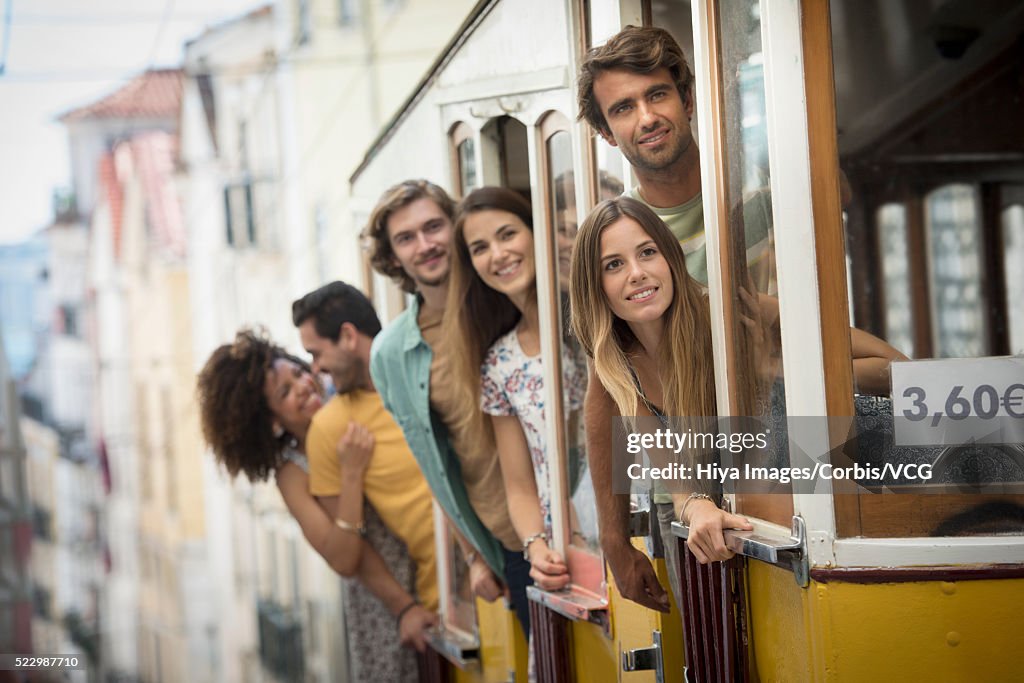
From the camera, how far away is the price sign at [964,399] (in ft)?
7.00

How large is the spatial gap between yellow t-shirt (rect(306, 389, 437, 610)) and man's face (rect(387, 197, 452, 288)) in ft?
2.13

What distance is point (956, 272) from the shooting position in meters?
6.11

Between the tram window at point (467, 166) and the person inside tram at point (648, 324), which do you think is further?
the tram window at point (467, 166)

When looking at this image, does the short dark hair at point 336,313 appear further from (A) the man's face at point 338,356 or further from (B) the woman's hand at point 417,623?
(B) the woman's hand at point 417,623

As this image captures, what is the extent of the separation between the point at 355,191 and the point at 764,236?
289 centimetres

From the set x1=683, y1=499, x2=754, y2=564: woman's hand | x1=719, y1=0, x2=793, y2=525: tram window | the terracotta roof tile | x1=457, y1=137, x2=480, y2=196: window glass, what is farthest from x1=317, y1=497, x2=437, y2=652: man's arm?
x1=719, y1=0, x2=793, y2=525: tram window

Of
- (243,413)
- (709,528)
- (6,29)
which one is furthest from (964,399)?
(6,29)

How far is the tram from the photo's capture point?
83.2 inches

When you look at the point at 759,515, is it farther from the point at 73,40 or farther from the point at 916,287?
the point at 916,287

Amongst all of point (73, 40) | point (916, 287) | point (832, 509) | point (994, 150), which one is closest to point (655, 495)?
point (832, 509)

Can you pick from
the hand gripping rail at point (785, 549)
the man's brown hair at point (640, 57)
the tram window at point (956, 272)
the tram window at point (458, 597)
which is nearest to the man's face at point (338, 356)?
the tram window at point (458, 597)

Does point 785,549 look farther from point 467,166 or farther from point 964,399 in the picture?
point 467,166

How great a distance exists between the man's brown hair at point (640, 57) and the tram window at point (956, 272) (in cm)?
367

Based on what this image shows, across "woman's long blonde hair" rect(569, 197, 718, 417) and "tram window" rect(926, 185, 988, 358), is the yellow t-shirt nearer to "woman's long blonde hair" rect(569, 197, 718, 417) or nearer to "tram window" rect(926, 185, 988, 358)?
"woman's long blonde hair" rect(569, 197, 718, 417)
